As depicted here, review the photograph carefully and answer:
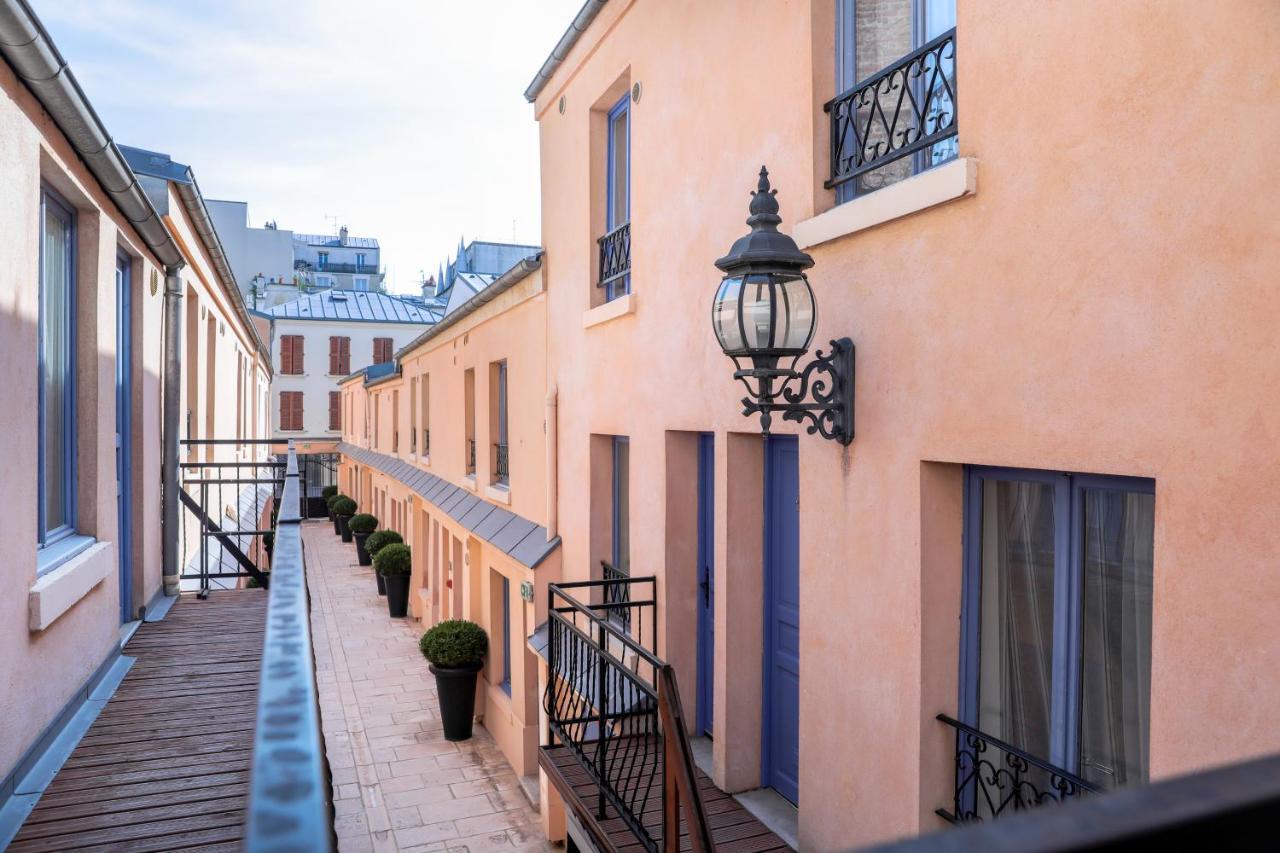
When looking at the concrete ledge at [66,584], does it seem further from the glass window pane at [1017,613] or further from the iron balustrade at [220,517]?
the glass window pane at [1017,613]

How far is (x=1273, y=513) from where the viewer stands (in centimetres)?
262

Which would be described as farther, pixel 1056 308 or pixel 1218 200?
pixel 1056 308

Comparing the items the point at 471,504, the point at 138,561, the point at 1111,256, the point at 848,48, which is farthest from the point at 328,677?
the point at 1111,256

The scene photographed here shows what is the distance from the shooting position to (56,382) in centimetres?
446

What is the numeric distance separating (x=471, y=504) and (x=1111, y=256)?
11.6 meters

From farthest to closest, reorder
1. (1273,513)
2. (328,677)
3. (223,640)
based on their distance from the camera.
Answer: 1. (328,677)
2. (223,640)
3. (1273,513)

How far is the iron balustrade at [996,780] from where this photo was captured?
144 inches

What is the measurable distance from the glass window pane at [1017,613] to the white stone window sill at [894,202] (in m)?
1.31

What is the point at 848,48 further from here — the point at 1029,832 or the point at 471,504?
the point at 471,504

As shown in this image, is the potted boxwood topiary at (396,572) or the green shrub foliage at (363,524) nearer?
→ the potted boxwood topiary at (396,572)

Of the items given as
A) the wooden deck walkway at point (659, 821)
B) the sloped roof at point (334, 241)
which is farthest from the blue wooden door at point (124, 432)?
the sloped roof at point (334, 241)

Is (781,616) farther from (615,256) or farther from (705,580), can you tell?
(615,256)

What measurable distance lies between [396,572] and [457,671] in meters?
7.68

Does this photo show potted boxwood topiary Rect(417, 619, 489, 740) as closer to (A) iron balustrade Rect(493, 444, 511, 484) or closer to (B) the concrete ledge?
(A) iron balustrade Rect(493, 444, 511, 484)
